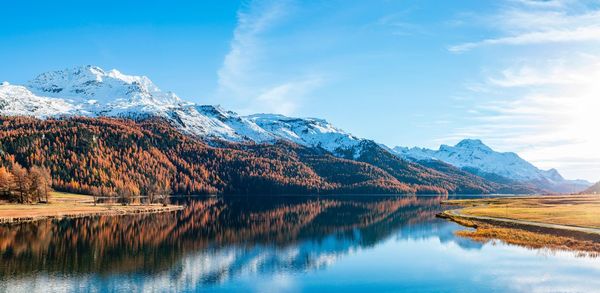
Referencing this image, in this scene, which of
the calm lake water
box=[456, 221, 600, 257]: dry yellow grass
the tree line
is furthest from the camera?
the tree line

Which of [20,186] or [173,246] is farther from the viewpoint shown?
[20,186]

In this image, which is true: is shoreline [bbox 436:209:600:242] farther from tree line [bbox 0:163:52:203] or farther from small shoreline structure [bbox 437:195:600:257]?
tree line [bbox 0:163:52:203]

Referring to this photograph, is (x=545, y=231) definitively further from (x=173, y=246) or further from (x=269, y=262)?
(x=173, y=246)

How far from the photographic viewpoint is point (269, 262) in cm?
7300

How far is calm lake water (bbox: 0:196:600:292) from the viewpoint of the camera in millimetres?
55219

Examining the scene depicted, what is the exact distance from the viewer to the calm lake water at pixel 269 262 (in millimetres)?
55219

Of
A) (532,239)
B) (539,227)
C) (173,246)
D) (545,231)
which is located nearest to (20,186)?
(173,246)

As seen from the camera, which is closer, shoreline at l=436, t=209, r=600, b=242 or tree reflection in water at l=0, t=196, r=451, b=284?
tree reflection in water at l=0, t=196, r=451, b=284

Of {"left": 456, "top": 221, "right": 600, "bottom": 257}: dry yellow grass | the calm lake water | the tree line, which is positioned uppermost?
the tree line

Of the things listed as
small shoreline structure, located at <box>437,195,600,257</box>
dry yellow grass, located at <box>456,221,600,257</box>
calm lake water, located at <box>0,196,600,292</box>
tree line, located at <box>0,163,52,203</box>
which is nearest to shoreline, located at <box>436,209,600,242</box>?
small shoreline structure, located at <box>437,195,600,257</box>

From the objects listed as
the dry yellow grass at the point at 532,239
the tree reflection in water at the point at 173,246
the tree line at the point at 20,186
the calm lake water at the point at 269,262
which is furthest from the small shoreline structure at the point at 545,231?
the tree line at the point at 20,186

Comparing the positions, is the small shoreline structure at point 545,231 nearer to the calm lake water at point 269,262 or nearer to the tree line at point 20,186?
the calm lake water at point 269,262

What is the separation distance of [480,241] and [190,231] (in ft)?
213

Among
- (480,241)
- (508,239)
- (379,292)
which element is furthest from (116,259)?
(508,239)
